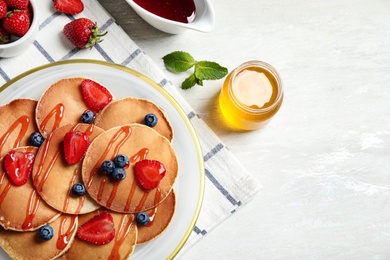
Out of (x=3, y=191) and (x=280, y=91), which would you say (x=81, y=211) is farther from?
(x=280, y=91)

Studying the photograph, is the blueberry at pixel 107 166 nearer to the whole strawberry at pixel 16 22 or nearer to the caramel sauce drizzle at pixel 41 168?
the caramel sauce drizzle at pixel 41 168

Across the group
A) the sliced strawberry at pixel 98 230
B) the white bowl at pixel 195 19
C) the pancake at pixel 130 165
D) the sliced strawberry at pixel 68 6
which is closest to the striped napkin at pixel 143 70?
the sliced strawberry at pixel 68 6

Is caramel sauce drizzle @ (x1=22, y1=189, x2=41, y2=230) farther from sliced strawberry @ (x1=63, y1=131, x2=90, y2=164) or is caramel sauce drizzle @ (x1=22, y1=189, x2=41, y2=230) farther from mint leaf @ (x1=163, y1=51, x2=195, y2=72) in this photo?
mint leaf @ (x1=163, y1=51, x2=195, y2=72)

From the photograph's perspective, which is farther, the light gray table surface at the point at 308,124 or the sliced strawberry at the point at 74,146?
the light gray table surface at the point at 308,124

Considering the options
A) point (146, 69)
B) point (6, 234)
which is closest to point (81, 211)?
point (6, 234)

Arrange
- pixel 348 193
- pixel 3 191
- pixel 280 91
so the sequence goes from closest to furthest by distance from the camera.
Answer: pixel 3 191
pixel 280 91
pixel 348 193

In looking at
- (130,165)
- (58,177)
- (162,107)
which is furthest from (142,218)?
(162,107)
